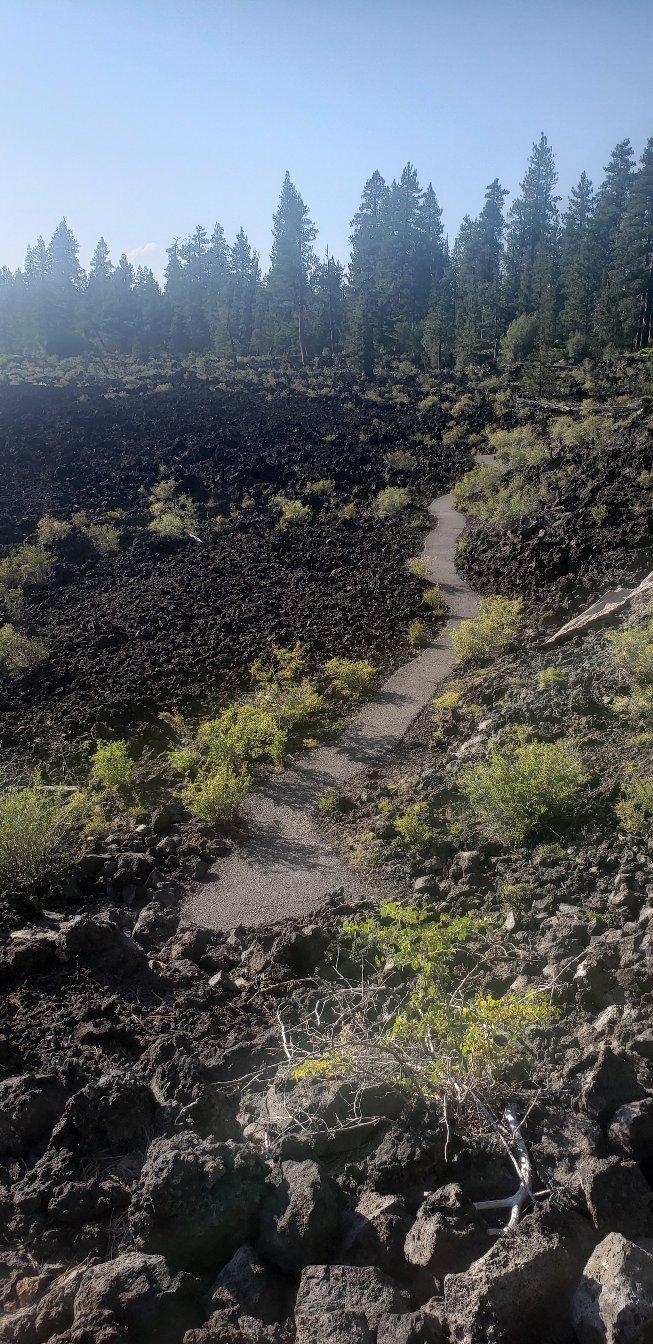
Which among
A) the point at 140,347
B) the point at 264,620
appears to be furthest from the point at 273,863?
the point at 140,347

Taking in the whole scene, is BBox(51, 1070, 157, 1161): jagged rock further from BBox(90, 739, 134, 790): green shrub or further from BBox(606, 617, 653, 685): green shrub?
BBox(606, 617, 653, 685): green shrub

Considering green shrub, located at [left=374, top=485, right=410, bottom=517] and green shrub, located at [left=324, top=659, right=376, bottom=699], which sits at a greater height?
green shrub, located at [left=374, top=485, right=410, bottom=517]

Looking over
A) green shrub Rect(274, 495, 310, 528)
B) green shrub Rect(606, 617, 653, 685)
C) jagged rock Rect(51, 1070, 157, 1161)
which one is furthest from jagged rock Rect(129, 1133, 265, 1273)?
green shrub Rect(274, 495, 310, 528)

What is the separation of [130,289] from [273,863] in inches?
2713

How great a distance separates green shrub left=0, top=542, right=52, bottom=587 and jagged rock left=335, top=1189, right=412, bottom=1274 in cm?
1412

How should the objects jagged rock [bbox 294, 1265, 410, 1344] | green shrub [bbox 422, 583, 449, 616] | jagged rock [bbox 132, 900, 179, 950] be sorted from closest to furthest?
jagged rock [bbox 294, 1265, 410, 1344], jagged rock [bbox 132, 900, 179, 950], green shrub [bbox 422, 583, 449, 616]

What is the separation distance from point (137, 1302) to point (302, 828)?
4720 millimetres

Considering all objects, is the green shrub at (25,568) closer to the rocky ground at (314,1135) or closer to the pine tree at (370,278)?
the rocky ground at (314,1135)

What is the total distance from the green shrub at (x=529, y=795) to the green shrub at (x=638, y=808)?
16.3 inches

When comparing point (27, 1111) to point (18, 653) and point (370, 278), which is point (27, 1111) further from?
point (370, 278)

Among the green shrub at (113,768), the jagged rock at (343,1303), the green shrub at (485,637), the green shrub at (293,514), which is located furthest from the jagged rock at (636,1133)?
the green shrub at (293,514)

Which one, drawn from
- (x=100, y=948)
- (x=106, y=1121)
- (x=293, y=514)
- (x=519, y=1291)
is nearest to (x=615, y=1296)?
(x=519, y=1291)

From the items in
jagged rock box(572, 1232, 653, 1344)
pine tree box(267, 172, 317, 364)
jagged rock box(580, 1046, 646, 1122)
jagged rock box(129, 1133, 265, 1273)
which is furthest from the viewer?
pine tree box(267, 172, 317, 364)

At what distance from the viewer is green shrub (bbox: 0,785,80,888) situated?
6293 mm
